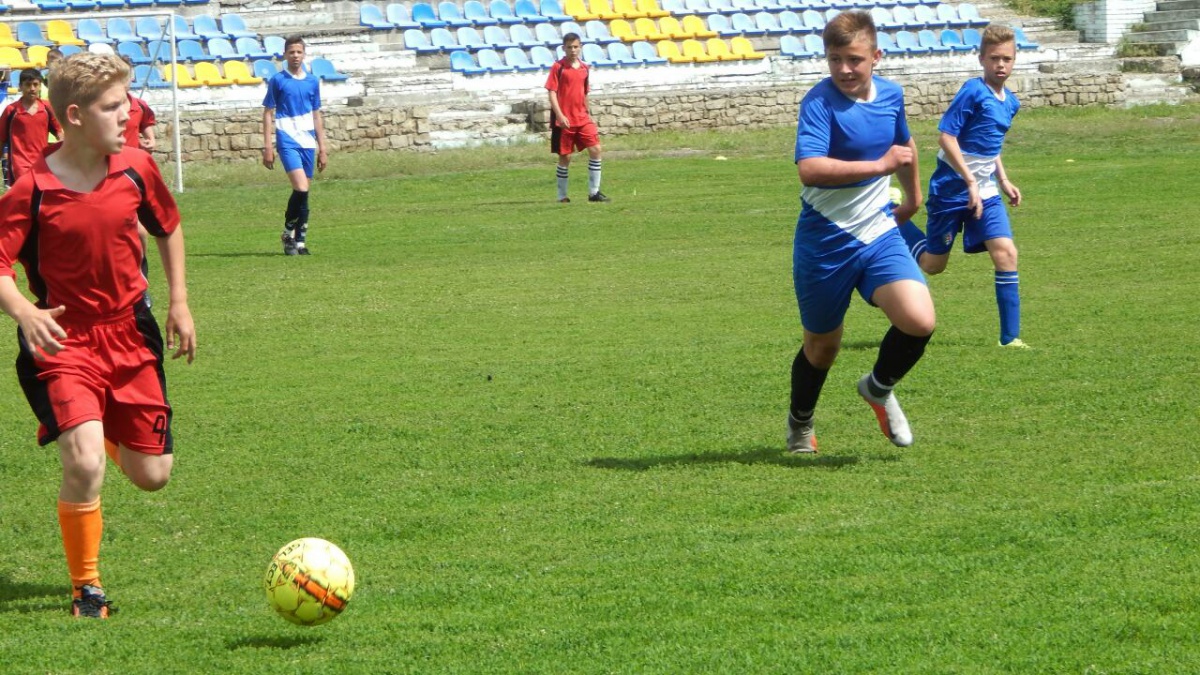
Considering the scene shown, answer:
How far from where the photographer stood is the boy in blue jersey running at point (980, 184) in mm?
9133

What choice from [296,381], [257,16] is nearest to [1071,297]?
[296,381]

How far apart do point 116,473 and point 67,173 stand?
→ 2402 millimetres

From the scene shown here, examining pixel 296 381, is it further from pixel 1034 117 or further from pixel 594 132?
pixel 1034 117

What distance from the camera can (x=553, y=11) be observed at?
30734mm

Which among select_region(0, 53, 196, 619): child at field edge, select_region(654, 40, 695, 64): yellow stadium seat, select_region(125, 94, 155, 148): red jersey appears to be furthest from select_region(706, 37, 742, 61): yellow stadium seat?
select_region(0, 53, 196, 619): child at field edge

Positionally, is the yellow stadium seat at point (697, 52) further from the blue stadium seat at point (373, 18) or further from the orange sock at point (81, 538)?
the orange sock at point (81, 538)

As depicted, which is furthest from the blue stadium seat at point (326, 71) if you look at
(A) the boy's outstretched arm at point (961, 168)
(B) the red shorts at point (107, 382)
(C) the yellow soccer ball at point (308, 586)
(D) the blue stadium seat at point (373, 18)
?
(C) the yellow soccer ball at point (308, 586)

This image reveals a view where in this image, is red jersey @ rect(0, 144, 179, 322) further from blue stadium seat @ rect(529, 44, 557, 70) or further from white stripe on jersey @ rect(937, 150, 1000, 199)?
blue stadium seat @ rect(529, 44, 557, 70)

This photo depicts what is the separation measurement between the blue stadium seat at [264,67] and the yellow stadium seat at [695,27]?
873cm

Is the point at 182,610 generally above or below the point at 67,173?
below

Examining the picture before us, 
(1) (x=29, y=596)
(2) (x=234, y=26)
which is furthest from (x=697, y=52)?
(1) (x=29, y=596)

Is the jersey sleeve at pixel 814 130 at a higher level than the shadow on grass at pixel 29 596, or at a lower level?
higher

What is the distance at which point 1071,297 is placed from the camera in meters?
11.1

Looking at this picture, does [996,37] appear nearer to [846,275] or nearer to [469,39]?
[846,275]
